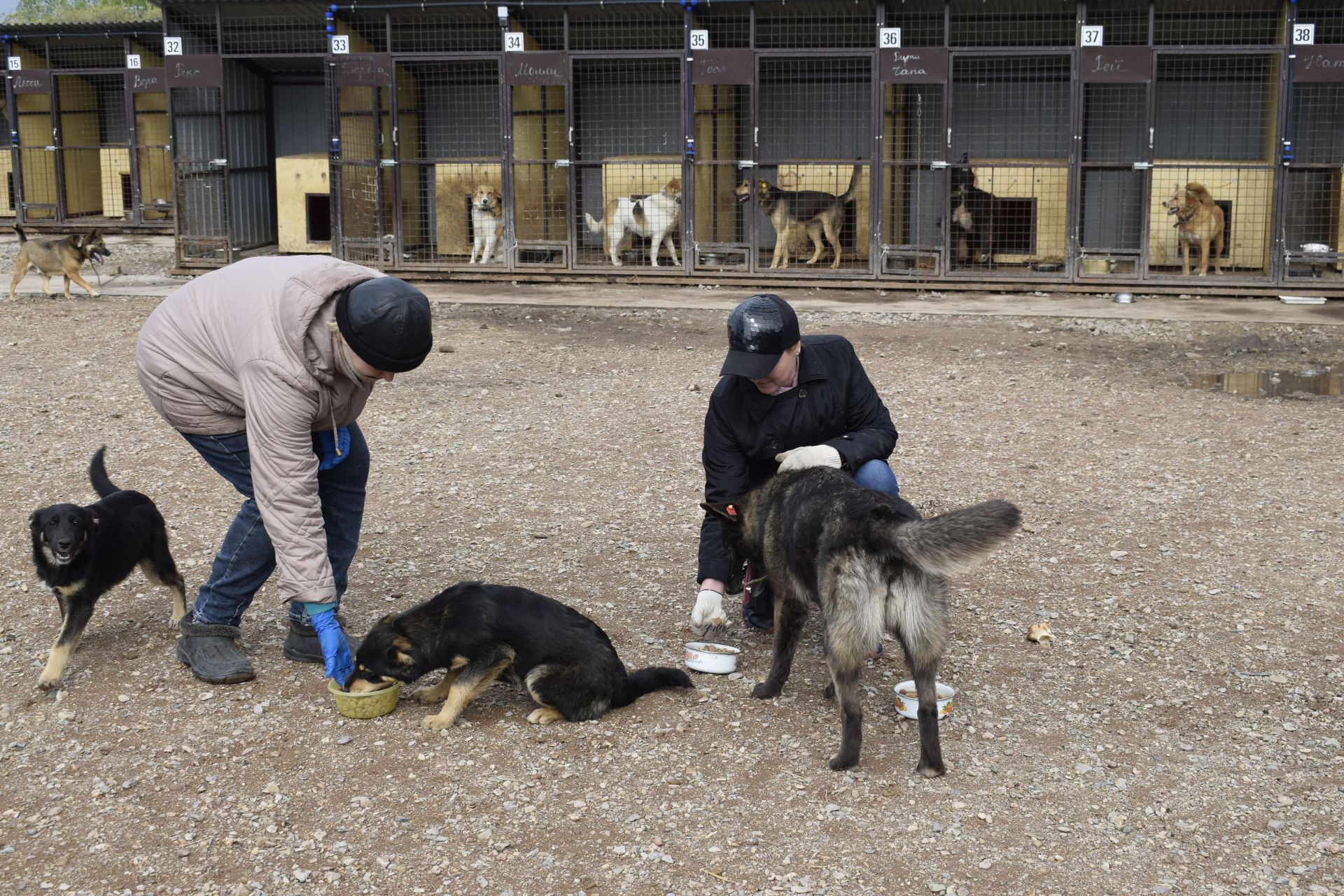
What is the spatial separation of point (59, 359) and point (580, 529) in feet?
19.8

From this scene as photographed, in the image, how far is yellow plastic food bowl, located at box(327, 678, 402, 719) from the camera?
3.96m

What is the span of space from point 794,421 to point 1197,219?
31.6ft

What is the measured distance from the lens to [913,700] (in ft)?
13.2

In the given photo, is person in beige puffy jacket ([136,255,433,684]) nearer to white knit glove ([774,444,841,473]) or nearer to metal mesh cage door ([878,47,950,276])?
white knit glove ([774,444,841,473])

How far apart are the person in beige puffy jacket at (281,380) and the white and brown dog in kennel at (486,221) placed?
9.65m

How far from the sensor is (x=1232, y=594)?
5.08 meters

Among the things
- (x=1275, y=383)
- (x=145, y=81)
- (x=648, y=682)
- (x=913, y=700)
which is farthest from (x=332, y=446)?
(x=145, y=81)

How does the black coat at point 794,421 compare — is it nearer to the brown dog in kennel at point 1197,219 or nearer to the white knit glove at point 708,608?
the white knit glove at point 708,608

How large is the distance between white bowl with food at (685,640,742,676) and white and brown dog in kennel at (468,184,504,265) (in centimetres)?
984

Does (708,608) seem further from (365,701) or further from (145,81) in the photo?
(145,81)

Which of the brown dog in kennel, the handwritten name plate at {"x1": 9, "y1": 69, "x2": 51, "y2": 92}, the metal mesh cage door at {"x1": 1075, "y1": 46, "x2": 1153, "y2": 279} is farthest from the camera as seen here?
the handwritten name plate at {"x1": 9, "y1": 69, "x2": 51, "y2": 92}

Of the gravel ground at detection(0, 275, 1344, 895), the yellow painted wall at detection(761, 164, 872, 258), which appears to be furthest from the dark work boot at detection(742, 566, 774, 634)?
the yellow painted wall at detection(761, 164, 872, 258)

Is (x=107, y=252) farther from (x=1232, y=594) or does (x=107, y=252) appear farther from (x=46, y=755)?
(x=1232, y=594)

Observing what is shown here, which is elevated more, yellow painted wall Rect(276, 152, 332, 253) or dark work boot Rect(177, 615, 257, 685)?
yellow painted wall Rect(276, 152, 332, 253)
